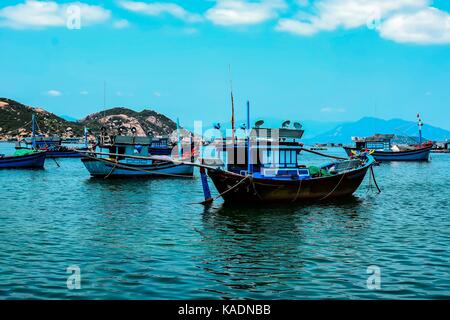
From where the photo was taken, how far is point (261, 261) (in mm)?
16766

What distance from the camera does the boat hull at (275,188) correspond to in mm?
28844

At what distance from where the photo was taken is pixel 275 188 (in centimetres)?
2958

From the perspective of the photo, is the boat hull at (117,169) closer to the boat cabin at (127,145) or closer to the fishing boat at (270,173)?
the boat cabin at (127,145)

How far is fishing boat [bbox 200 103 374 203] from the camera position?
95.9 ft

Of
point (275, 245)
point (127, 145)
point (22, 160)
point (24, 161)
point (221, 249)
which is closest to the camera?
point (221, 249)

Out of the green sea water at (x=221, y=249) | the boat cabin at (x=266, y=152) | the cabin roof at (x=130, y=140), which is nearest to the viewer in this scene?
the green sea water at (x=221, y=249)

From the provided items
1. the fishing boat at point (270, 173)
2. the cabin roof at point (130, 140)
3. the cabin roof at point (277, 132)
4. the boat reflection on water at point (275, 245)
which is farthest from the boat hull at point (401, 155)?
the boat reflection on water at point (275, 245)

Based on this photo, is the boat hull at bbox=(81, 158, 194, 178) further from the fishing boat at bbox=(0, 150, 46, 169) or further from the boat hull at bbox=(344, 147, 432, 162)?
the boat hull at bbox=(344, 147, 432, 162)

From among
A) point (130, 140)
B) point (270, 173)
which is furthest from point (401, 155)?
point (270, 173)

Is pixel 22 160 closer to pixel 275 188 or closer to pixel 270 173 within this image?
pixel 270 173

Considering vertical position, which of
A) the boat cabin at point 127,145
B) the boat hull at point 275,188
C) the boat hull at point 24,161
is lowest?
the boat hull at point 275,188

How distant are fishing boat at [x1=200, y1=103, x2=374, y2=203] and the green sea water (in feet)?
3.49

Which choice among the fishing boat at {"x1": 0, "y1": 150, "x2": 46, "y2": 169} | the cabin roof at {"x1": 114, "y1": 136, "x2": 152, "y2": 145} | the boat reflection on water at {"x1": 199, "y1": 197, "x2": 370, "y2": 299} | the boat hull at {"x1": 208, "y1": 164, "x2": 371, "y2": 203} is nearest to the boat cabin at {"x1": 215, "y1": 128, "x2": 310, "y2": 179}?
the boat hull at {"x1": 208, "y1": 164, "x2": 371, "y2": 203}

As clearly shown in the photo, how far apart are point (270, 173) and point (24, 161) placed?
155ft
